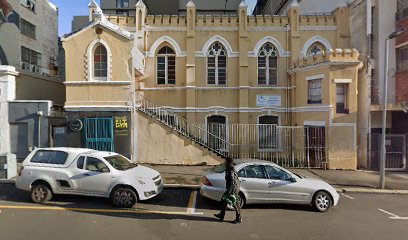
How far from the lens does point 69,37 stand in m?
14.0

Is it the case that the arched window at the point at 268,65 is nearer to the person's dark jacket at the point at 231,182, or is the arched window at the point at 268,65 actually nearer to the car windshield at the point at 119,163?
the car windshield at the point at 119,163

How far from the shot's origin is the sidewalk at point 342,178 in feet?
35.6

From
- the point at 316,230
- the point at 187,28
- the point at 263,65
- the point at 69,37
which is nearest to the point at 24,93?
the point at 69,37

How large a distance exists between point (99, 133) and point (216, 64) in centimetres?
828

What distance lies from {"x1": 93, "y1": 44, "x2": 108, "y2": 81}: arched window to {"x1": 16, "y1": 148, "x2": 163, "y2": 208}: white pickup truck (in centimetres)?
645

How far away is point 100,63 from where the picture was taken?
1417 cm

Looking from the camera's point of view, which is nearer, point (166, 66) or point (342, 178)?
point (342, 178)

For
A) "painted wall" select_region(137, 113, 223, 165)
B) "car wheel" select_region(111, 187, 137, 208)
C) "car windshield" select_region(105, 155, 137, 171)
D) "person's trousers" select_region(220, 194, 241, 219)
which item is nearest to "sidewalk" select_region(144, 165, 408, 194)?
"painted wall" select_region(137, 113, 223, 165)

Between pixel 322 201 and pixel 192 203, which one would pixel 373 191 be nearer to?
pixel 322 201

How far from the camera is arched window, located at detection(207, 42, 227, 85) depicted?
59.4 feet

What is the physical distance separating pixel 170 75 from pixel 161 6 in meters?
19.4

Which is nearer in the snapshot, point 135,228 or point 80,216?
point 135,228

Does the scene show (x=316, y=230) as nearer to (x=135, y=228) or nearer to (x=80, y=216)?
(x=135, y=228)

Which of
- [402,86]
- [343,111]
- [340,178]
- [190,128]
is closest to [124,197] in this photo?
[340,178]
